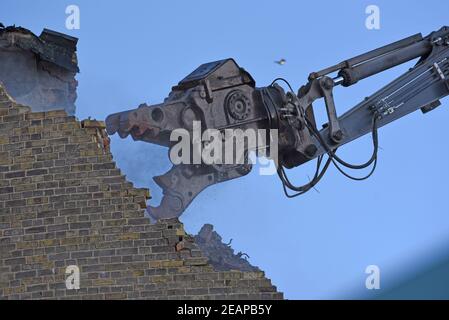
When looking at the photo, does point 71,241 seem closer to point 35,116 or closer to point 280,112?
point 35,116

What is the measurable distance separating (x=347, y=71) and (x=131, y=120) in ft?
11.4

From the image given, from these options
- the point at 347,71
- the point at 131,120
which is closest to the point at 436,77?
the point at 347,71

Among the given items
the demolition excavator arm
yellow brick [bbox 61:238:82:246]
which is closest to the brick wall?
yellow brick [bbox 61:238:82:246]

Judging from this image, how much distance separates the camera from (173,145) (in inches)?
883

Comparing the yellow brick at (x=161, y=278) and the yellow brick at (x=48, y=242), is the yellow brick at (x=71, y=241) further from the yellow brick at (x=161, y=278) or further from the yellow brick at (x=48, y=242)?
the yellow brick at (x=161, y=278)

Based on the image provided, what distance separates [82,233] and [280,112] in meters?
6.23

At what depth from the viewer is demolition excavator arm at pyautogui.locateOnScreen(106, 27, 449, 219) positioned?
72.5 ft

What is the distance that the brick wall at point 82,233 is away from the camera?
1709cm

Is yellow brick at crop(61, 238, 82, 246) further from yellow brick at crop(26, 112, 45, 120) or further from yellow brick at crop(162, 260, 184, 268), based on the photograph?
yellow brick at crop(26, 112, 45, 120)

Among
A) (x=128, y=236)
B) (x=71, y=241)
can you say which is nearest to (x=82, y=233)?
(x=71, y=241)
